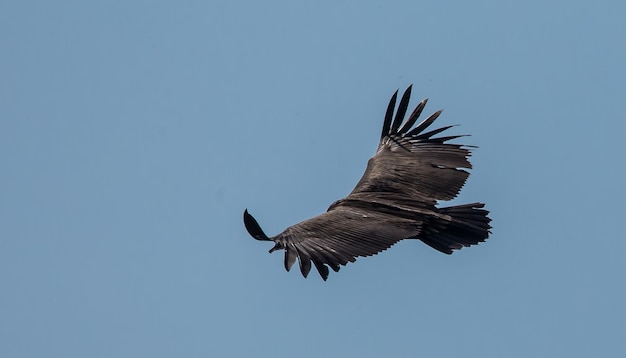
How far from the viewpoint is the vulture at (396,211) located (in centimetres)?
2008

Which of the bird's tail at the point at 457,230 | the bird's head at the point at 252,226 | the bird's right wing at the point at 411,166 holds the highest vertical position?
the bird's right wing at the point at 411,166

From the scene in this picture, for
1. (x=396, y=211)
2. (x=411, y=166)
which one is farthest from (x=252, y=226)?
(x=411, y=166)

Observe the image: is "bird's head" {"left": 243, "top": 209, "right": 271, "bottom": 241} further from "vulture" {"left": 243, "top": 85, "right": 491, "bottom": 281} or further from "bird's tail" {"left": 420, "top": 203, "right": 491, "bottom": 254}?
"bird's tail" {"left": 420, "top": 203, "right": 491, "bottom": 254}

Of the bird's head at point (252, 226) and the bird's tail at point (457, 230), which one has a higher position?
the bird's tail at point (457, 230)

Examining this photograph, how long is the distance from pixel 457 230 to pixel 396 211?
3.13ft

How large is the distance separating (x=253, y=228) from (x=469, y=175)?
4843mm

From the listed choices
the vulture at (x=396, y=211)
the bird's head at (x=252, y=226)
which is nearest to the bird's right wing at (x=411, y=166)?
the vulture at (x=396, y=211)

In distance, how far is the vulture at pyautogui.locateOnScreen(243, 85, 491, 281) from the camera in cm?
2008

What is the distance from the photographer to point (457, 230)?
21.9m

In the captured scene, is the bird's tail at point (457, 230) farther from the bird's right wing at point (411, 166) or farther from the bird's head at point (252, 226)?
the bird's head at point (252, 226)

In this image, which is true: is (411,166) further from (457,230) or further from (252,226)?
(252,226)

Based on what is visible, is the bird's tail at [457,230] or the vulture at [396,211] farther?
the bird's tail at [457,230]

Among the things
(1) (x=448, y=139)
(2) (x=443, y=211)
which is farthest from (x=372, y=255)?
(1) (x=448, y=139)

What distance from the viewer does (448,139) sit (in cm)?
2373
